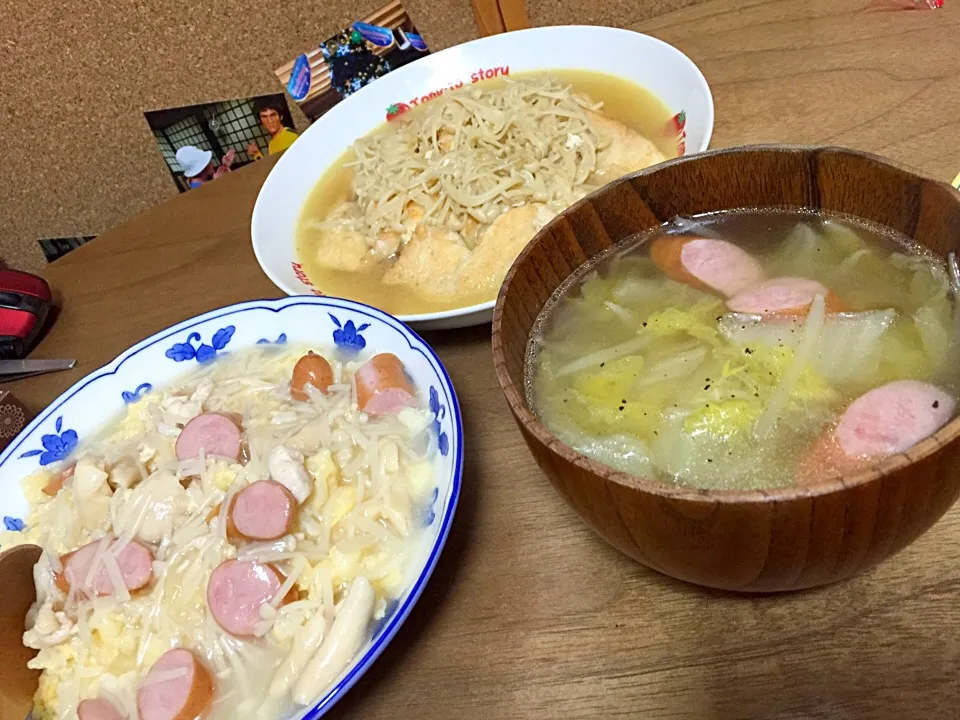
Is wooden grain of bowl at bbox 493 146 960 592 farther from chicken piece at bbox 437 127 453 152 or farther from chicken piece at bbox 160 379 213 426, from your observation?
chicken piece at bbox 437 127 453 152

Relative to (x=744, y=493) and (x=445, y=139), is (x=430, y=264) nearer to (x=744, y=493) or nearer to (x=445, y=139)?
(x=445, y=139)

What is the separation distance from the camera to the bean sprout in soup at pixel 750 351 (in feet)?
1.94

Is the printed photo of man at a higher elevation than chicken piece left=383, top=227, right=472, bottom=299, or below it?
higher

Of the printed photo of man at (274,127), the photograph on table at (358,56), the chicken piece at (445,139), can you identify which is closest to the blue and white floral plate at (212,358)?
the chicken piece at (445,139)

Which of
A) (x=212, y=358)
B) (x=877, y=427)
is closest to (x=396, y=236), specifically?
(x=212, y=358)

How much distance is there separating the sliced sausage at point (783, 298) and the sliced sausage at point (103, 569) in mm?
699

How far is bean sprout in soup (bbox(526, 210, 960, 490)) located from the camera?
593 mm

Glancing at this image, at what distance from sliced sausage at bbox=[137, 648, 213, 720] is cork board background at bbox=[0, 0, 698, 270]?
64.9 inches

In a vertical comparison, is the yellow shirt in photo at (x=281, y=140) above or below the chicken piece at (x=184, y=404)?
above

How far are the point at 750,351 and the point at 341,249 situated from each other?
0.85 meters

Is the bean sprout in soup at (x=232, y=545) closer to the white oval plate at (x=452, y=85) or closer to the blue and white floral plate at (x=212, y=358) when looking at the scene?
the blue and white floral plate at (x=212, y=358)

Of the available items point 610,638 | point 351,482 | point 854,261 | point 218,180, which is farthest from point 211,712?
point 218,180

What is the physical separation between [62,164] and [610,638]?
213cm

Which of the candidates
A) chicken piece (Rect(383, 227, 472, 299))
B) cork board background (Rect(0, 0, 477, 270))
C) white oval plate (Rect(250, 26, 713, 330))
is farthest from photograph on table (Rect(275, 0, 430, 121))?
chicken piece (Rect(383, 227, 472, 299))
